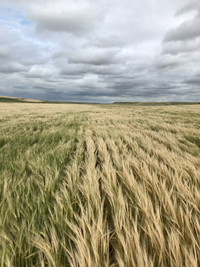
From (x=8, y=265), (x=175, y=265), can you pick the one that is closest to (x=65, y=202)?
(x=8, y=265)

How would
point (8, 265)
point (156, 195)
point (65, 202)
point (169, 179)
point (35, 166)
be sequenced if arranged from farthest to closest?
1. point (35, 166)
2. point (169, 179)
3. point (156, 195)
4. point (65, 202)
5. point (8, 265)

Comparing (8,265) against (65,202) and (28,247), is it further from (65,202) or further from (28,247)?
(65,202)

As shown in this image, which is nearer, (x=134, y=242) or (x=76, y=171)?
(x=134, y=242)

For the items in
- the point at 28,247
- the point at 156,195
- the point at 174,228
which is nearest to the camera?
the point at 28,247

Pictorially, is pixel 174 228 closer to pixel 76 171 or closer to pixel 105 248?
pixel 105 248

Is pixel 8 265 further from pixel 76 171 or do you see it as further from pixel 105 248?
pixel 76 171

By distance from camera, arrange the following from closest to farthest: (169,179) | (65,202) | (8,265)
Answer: (8,265) < (65,202) < (169,179)

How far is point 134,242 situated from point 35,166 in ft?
4.27

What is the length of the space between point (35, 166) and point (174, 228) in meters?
1.45

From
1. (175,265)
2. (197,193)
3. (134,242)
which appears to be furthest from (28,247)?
(197,193)

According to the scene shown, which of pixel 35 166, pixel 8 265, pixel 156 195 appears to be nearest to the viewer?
pixel 8 265

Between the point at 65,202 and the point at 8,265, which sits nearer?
the point at 8,265

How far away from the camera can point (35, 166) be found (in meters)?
1.60

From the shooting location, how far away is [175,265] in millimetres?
630
